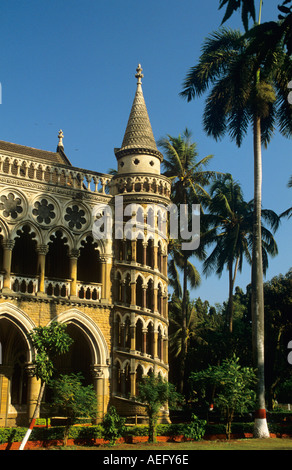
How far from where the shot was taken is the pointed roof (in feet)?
108

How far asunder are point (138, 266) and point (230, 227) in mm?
10877

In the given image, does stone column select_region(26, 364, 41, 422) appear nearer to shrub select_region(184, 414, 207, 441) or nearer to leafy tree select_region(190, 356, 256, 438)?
shrub select_region(184, 414, 207, 441)

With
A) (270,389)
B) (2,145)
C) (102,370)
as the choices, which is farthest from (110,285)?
(270,389)

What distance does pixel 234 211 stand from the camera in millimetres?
40000

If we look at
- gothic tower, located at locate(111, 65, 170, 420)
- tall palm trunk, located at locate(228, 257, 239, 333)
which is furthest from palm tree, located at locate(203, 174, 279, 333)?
gothic tower, located at locate(111, 65, 170, 420)

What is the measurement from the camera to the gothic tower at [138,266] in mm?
30031

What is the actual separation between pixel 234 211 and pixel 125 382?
49.3ft

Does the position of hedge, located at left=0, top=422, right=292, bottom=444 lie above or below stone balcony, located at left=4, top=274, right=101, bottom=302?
below

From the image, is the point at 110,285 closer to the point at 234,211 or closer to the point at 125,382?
the point at 125,382

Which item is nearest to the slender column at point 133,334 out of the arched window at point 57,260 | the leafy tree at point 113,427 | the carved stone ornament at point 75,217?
the arched window at point 57,260

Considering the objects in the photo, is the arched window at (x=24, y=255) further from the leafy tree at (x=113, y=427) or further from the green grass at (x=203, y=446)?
the green grass at (x=203, y=446)

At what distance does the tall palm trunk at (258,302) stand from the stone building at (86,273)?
5.71 meters

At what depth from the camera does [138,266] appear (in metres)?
31.2

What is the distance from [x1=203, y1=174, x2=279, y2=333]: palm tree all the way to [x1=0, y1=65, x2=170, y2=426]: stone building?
6885mm
